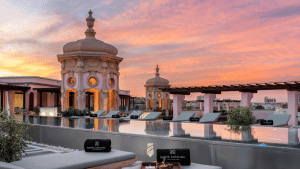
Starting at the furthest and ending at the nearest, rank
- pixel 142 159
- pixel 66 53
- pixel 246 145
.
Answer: pixel 66 53 → pixel 142 159 → pixel 246 145

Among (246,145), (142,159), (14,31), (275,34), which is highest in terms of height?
(14,31)

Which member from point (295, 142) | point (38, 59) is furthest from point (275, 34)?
point (38, 59)

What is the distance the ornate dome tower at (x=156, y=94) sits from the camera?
53125 mm

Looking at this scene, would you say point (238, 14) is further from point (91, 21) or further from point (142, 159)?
point (91, 21)

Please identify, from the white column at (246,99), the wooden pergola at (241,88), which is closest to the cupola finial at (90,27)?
the wooden pergola at (241,88)

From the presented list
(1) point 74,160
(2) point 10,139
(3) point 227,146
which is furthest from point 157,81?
(2) point 10,139

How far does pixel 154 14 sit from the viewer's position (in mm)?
25891

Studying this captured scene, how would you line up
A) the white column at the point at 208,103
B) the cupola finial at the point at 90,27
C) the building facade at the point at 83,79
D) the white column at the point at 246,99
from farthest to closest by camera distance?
the cupola finial at the point at 90,27 → the building facade at the point at 83,79 → the white column at the point at 208,103 → the white column at the point at 246,99

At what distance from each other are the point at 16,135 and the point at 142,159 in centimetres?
346

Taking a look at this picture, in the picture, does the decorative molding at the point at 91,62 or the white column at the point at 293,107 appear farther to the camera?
the decorative molding at the point at 91,62

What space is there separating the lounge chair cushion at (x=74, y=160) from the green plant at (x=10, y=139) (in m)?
0.19

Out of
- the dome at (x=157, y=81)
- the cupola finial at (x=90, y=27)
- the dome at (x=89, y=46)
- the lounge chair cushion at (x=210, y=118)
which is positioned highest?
the cupola finial at (x=90, y=27)

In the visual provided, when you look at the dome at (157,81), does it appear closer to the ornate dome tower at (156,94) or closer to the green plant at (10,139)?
the ornate dome tower at (156,94)

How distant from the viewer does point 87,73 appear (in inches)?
1326
